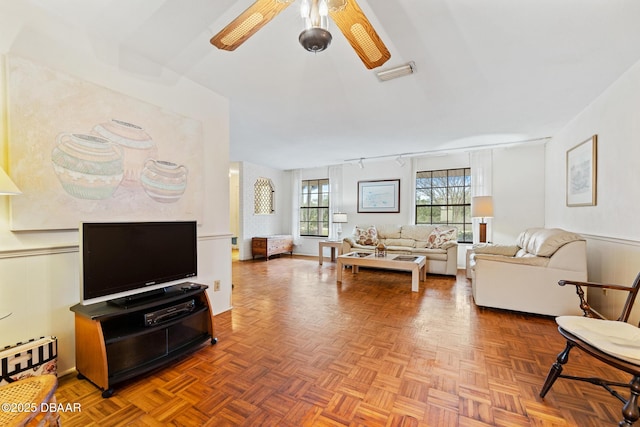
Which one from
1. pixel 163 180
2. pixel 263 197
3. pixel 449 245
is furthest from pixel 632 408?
pixel 263 197

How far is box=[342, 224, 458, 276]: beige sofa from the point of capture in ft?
16.1

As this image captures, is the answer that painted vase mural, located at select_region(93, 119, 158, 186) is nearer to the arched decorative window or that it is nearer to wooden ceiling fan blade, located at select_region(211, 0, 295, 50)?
wooden ceiling fan blade, located at select_region(211, 0, 295, 50)

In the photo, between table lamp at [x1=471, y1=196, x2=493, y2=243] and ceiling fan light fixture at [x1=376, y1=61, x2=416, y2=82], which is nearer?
ceiling fan light fixture at [x1=376, y1=61, x2=416, y2=82]

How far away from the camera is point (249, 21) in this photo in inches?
54.1

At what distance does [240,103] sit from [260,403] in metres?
2.94

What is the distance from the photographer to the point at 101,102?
1.99 m

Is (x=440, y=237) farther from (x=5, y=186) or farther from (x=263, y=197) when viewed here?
(x=5, y=186)

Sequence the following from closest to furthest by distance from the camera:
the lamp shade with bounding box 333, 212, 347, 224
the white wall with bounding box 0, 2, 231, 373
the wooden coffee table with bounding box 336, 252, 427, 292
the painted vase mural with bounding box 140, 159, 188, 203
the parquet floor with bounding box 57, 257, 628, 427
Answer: the parquet floor with bounding box 57, 257, 628, 427 → the white wall with bounding box 0, 2, 231, 373 → the painted vase mural with bounding box 140, 159, 188, 203 → the wooden coffee table with bounding box 336, 252, 427, 292 → the lamp shade with bounding box 333, 212, 347, 224

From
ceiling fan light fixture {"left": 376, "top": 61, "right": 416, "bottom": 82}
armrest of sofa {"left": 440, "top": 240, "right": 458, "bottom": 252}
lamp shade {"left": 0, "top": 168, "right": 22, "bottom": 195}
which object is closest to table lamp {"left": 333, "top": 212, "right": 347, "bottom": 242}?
armrest of sofa {"left": 440, "top": 240, "right": 458, "bottom": 252}

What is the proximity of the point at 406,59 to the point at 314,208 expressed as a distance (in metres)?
5.43

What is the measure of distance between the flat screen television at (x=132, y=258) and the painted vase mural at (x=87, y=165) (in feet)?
1.32

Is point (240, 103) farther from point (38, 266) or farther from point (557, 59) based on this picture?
point (557, 59)

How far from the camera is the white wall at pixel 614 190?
2.39 meters

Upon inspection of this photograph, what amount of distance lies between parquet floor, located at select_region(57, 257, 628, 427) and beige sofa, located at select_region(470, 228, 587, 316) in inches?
6.5
